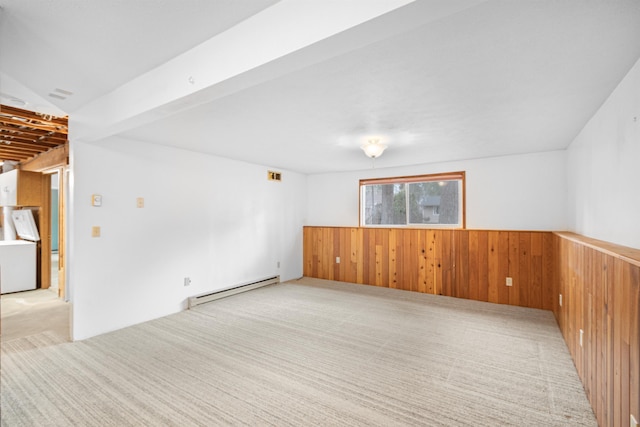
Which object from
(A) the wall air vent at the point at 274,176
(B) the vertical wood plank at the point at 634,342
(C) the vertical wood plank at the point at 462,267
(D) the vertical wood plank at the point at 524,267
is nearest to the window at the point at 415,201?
(C) the vertical wood plank at the point at 462,267

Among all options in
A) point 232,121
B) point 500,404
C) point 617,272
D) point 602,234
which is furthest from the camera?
point 232,121

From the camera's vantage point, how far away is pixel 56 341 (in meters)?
2.85

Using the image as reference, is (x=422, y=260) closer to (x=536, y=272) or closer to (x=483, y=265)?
(x=483, y=265)

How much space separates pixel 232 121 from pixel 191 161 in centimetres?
154

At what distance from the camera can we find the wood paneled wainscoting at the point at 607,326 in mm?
1257

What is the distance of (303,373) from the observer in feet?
7.45

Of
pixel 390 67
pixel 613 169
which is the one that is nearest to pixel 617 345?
pixel 613 169

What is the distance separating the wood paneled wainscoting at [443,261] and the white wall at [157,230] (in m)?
1.28

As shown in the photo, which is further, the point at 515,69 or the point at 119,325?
the point at 119,325

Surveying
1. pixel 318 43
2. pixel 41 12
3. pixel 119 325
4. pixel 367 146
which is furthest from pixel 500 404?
pixel 119 325

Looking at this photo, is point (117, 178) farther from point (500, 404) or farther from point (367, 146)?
point (500, 404)

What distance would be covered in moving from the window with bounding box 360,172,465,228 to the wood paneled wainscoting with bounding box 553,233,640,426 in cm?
219

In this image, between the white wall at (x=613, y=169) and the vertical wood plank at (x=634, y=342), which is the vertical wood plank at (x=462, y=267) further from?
the vertical wood plank at (x=634, y=342)

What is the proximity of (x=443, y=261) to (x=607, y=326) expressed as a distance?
2.95 m
